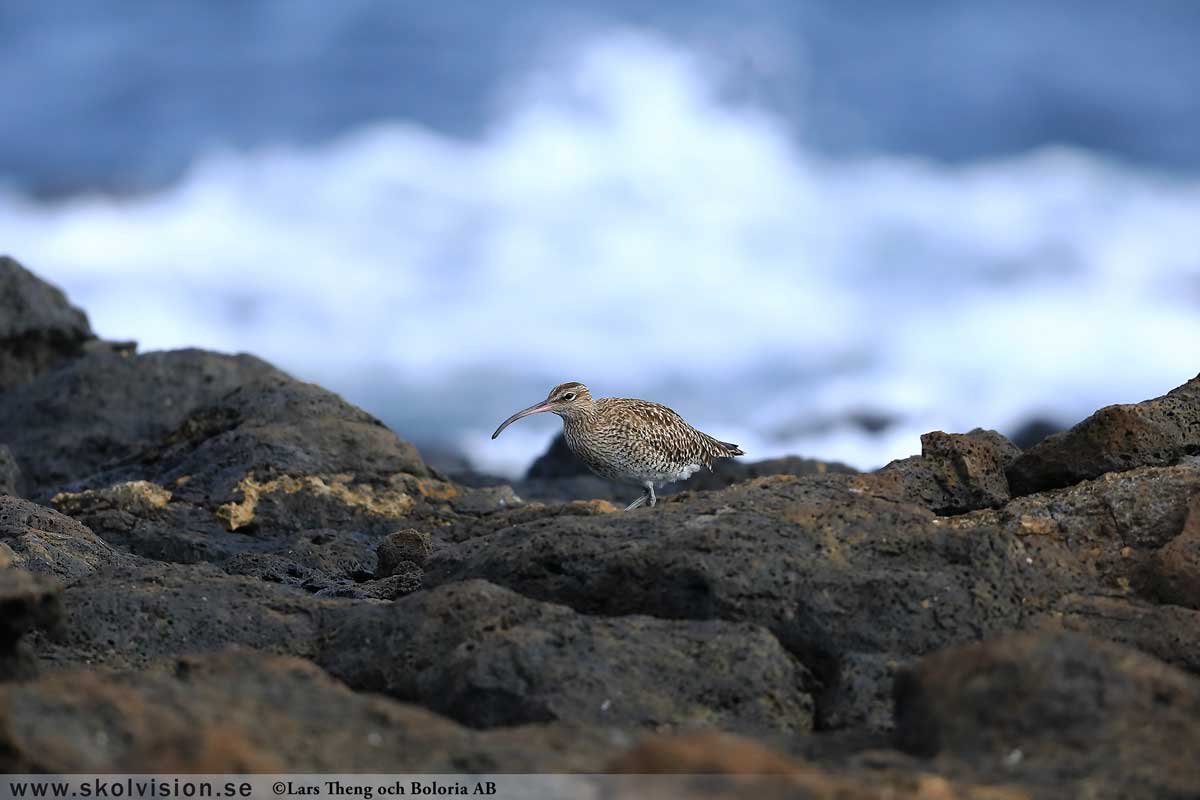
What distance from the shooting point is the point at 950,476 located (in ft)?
32.0

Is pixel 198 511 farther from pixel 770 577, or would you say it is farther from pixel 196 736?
pixel 196 736

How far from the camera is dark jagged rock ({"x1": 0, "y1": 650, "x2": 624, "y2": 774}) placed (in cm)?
462

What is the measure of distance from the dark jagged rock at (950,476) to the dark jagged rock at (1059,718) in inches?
158

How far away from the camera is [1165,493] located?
28.3ft

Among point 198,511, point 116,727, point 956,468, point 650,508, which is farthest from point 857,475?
point 198,511

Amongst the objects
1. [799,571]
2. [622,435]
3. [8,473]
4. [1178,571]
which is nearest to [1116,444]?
[1178,571]

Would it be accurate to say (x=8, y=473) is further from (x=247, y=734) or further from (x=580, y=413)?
Answer: (x=247, y=734)

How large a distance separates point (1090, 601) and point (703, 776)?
4.19 m

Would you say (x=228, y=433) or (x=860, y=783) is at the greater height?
(x=228, y=433)

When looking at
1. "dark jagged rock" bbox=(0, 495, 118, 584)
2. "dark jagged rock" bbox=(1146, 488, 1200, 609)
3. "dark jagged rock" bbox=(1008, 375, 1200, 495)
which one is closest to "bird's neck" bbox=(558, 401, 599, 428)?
"dark jagged rock" bbox=(0, 495, 118, 584)

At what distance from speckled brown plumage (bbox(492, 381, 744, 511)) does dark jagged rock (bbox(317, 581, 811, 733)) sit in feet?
21.7

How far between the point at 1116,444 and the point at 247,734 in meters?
6.60

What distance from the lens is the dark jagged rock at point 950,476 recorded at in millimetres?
9633

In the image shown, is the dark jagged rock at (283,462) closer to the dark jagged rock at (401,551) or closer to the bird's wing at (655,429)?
the bird's wing at (655,429)
